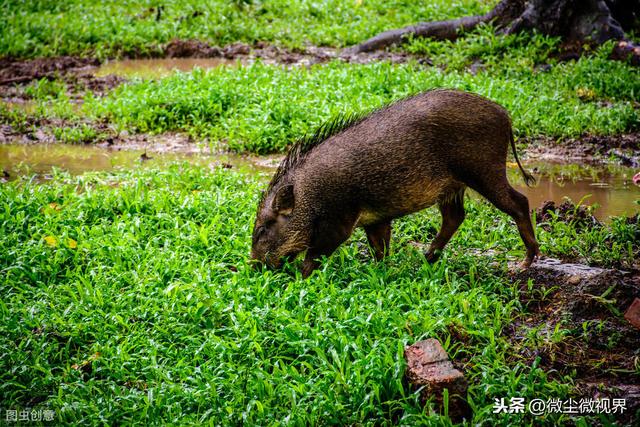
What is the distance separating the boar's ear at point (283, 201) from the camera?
544 cm

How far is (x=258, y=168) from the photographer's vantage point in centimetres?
824

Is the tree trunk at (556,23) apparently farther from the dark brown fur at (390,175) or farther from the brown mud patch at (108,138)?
the dark brown fur at (390,175)

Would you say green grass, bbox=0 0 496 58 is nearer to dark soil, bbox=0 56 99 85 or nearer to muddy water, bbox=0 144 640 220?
dark soil, bbox=0 56 99 85

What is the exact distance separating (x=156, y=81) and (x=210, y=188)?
423 centimetres

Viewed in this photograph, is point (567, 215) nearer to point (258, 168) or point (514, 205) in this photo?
point (514, 205)

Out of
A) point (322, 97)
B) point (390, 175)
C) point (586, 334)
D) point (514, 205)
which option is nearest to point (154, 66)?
point (322, 97)

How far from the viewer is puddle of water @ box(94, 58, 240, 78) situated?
39.2 ft

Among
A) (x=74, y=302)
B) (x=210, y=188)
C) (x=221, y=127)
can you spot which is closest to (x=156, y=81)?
(x=221, y=127)

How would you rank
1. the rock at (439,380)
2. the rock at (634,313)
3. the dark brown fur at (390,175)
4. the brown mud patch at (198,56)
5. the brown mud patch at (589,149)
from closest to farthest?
the rock at (439,380) → the rock at (634,313) → the dark brown fur at (390,175) → the brown mud patch at (589,149) → the brown mud patch at (198,56)

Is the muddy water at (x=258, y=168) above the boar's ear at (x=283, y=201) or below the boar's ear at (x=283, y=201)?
below

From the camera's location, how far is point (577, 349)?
4359 mm

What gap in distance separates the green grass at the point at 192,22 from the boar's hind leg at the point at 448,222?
805 cm

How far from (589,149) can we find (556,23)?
4113 mm

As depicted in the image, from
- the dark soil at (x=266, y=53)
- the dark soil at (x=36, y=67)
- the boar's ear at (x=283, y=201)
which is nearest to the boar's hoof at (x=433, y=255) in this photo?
the boar's ear at (x=283, y=201)
